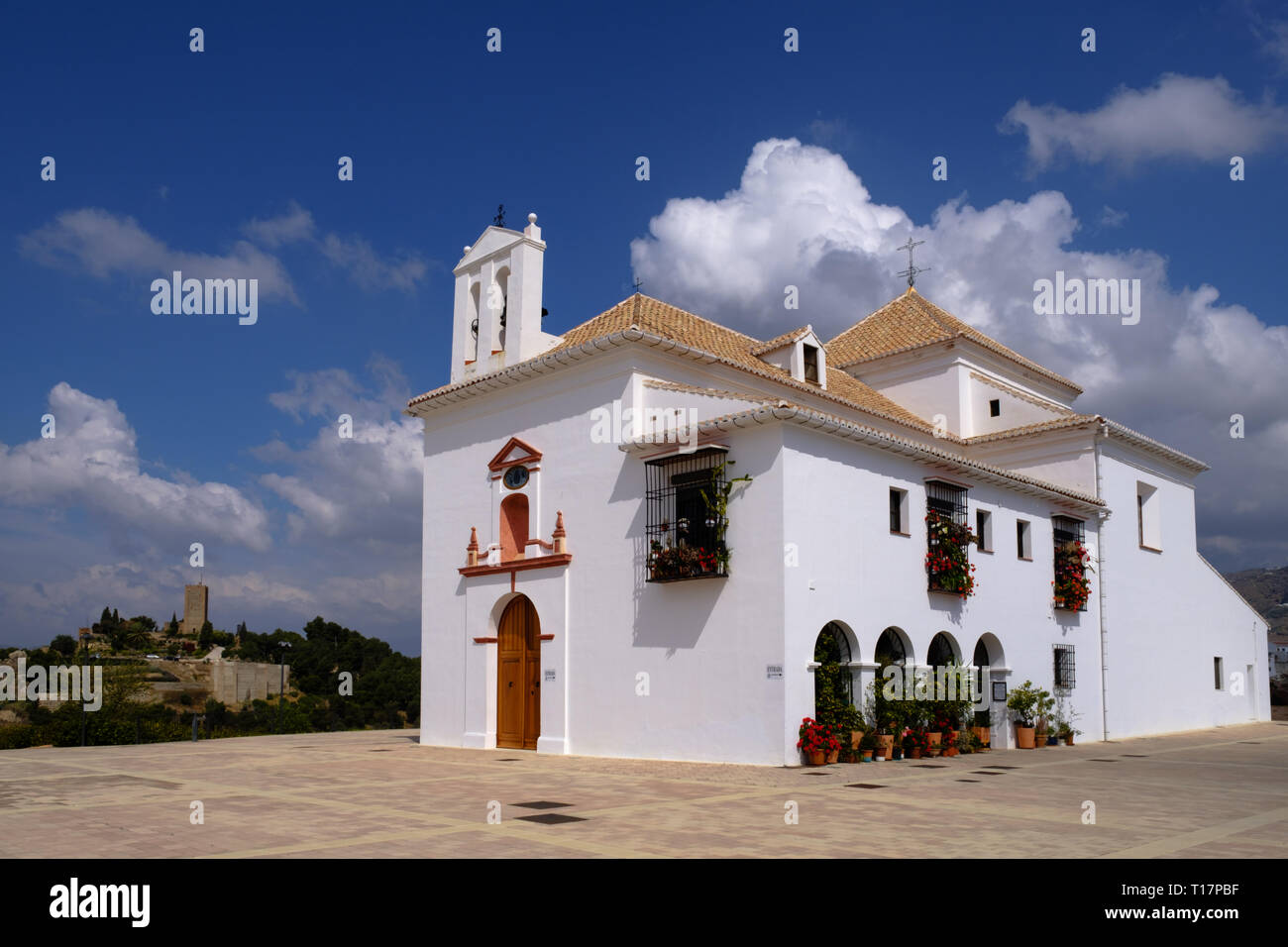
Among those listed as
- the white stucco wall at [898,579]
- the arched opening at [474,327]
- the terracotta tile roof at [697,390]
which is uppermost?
the arched opening at [474,327]

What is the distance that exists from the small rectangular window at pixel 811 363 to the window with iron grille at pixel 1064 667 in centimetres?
837

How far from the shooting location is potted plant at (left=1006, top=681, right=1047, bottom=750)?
20.9 m

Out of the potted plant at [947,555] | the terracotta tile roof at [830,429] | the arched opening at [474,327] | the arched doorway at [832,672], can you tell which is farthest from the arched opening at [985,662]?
the arched opening at [474,327]

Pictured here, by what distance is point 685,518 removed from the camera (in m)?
17.5

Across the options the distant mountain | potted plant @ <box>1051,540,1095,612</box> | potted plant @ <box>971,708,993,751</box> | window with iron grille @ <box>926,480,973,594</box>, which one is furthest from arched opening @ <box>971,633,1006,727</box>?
the distant mountain

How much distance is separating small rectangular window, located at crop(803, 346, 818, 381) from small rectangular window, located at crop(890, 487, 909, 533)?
174 inches

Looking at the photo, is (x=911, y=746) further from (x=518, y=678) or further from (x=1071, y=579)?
(x=1071, y=579)

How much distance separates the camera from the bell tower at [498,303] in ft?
72.8

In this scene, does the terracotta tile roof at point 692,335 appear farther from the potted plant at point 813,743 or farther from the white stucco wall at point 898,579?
the potted plant at point 813,743

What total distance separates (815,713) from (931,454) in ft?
18.9

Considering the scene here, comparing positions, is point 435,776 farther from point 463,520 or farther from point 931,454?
point 931,454

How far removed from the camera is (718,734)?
16.7 m

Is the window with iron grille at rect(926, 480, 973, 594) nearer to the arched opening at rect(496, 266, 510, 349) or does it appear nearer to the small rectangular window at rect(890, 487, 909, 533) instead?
the small rectangular window at rect(890, 487, 909, 533)
